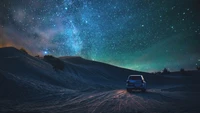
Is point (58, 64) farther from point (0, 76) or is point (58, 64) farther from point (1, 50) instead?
point (0, 76)

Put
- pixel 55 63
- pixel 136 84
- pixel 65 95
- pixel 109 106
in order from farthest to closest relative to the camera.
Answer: pixel 55 63, pixel 136 84, pixel 65 95, pixel 109 106

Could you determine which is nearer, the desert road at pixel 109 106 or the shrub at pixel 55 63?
the desert road at pixel 109 106

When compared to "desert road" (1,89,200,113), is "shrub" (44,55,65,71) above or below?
above

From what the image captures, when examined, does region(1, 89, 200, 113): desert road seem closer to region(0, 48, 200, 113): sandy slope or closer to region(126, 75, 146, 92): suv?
region(0, 48, 200, 113): sandy slope

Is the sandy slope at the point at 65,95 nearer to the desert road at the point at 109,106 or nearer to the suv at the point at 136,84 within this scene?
the desert road at the point at 109,106

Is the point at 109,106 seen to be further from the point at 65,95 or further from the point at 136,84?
the point at 136,84

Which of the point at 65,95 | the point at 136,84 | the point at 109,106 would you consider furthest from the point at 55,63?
the point at 109,106

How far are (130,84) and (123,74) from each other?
50288 millimetres

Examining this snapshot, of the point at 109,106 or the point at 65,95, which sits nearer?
the point at 109,106


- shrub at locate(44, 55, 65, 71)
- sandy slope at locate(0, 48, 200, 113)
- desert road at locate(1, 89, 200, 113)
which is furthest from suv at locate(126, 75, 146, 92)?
Result: shrub at locate(44, 55, 65, 71)

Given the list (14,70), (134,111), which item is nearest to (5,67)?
(14,70)

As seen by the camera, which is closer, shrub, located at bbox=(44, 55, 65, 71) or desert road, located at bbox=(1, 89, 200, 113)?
desert road, located at bbox=(1, 89, 200, 113)

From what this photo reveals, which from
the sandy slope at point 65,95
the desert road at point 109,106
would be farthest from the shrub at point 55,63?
the desert road at point 109,106

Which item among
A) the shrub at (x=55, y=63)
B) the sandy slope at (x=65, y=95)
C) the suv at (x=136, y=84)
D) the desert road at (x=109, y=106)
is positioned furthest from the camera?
the shrub at (x=55, y=63)
